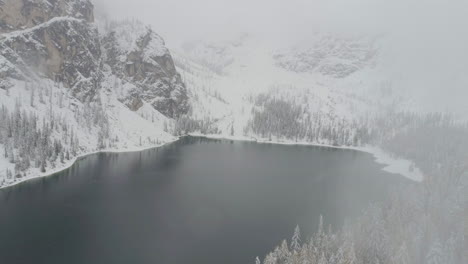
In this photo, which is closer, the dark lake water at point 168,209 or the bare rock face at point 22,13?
the dark lake water at point 168,209

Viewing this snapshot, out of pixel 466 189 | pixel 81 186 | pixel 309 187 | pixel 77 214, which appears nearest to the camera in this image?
pixel 77 214

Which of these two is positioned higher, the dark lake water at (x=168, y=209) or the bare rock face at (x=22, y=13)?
the bare rock face at (x=22, y=13)

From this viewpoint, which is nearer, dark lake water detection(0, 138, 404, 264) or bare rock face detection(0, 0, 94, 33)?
dark lake water detection(0, 138, 404, 264)

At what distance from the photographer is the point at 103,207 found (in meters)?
94.2

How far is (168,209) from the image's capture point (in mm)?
95688

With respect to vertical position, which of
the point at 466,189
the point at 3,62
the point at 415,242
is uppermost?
the point at 3,62

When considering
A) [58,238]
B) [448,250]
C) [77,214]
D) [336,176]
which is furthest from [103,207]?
[336,176]

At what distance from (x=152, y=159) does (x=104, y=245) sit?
320 feet

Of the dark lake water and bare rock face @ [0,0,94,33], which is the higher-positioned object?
bare rock face @ [0,0,94,33]

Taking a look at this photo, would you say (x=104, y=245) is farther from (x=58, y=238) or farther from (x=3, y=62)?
(x=3, y=62)

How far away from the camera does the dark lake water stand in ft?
230

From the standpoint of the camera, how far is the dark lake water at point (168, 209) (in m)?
70.2

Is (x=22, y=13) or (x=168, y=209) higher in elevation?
(x=22, y=13)

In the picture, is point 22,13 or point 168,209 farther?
point 22,13
